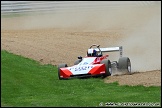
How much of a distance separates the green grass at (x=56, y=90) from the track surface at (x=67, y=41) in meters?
1.09

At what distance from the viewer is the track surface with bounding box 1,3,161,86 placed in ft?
79.1

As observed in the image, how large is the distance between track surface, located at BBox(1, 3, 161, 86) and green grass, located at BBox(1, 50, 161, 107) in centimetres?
109

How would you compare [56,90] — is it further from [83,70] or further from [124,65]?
[124,65]

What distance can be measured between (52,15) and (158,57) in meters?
19.9

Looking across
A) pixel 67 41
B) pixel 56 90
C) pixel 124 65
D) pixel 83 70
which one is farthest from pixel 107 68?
pixel 67 41

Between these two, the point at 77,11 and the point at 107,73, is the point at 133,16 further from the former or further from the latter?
the point at 107,73

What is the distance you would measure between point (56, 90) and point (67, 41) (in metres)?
17.2

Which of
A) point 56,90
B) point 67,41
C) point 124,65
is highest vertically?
point 67,41

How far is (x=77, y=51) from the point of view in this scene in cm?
3356

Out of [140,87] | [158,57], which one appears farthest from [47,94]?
→ [158,57]

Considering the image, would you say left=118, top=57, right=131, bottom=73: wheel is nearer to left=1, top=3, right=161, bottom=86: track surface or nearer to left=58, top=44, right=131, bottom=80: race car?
left=58, top=44, right=131, bottom=80: race car

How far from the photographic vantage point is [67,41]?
37.2 meters

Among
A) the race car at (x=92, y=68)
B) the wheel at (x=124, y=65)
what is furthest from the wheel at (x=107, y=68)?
the wheel at (x=124, y=65)

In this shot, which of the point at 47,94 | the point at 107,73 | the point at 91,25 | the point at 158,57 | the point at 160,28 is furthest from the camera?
the point at 91,25
